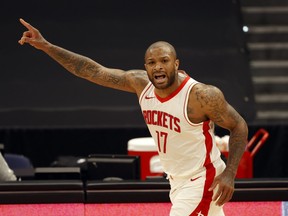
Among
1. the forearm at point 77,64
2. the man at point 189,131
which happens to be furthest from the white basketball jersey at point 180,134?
the forearm at point 77,64

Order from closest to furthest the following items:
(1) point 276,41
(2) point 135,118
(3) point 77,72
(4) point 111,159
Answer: (3) point 77,72 < (4) point 111,159 < (2) point 135,118 < (1) point 276,41

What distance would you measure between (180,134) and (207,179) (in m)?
0.32

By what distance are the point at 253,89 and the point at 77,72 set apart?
16.9ft

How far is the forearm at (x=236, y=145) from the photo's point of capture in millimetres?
5801

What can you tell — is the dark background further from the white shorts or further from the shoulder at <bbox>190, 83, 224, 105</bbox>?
the shoulder at <bbox>190, 83, 224, 105</bbox>

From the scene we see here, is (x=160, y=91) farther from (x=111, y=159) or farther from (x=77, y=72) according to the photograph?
(x=111, y=159)

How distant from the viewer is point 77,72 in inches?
253

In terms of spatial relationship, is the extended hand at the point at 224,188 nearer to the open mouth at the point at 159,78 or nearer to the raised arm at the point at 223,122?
the raised arm at the point at 223,122

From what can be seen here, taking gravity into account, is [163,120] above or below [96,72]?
below

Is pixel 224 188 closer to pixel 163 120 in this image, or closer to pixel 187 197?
pixel 187 197

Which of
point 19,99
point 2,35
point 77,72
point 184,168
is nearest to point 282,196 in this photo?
point 184,168

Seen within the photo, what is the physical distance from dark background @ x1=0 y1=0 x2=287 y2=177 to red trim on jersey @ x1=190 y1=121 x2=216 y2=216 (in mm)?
4407

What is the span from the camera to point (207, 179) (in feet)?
19.4

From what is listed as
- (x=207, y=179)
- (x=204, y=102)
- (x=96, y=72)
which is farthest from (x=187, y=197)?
(x=96, y=72)
